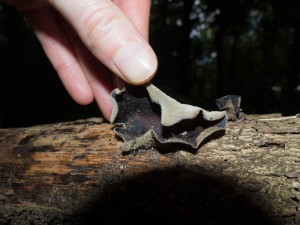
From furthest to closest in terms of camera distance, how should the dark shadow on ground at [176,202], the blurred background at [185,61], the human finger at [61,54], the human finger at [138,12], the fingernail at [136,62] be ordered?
1. the blurred background at [185,61]
2. the human finger at [61,54]
3. the human finger at [138,12]
4. the fingernail at [136,62]
5. the dark shadow on ground at [176,202]

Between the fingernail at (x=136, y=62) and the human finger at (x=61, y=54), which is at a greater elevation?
the fingernail at (x=136, y=62)

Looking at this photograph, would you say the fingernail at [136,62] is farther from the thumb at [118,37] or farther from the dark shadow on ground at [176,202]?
the dark shadow on ground at [176,202]

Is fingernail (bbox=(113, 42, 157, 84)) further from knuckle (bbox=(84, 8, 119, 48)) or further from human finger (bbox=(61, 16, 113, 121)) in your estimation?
human finger (bbox=(61, 16, 113, 121))

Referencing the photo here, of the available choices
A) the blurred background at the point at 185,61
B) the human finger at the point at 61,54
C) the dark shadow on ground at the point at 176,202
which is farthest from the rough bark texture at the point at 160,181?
the blurred background at the point at 185,61

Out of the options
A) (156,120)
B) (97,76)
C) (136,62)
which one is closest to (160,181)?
(156,120)

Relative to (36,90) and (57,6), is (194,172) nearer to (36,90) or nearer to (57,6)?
(57,6)

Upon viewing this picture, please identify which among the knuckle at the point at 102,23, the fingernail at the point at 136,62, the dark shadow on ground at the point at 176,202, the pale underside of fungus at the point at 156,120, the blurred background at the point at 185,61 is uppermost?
the knuckle at the point at 102,23
